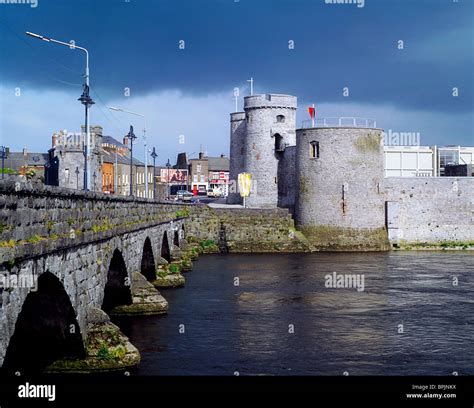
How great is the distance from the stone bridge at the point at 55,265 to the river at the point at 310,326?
8.36 ft

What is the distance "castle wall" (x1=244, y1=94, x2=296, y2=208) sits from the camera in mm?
75500

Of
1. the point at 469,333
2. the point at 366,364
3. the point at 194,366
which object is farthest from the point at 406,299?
the point at 194,366

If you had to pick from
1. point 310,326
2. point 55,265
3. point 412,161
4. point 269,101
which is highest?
point 269,101

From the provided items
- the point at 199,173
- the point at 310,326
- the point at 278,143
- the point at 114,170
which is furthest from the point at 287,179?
the point at 199,173

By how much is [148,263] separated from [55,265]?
21.7 metres

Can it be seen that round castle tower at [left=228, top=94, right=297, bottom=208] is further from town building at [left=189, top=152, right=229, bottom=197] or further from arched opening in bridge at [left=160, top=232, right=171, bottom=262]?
→ town building at [left=189, top=152, right=229, bottom=197]

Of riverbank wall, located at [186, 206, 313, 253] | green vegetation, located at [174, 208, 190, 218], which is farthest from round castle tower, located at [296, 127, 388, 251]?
green vegetation, located at [174, 208, 190, 218]

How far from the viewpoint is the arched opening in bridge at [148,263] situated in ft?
115

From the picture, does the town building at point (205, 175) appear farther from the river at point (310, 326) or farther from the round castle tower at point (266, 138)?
the river at point (310, 326)

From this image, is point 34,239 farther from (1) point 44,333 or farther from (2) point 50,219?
(1) point 44,333

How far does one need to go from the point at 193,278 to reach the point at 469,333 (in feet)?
63.3

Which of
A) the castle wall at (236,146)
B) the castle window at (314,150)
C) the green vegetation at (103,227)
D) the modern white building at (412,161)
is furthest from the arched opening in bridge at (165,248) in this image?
the modern white building at (412,161)

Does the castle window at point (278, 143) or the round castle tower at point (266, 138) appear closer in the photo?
the castle window at point (278, 143)

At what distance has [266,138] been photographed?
2980 inches
